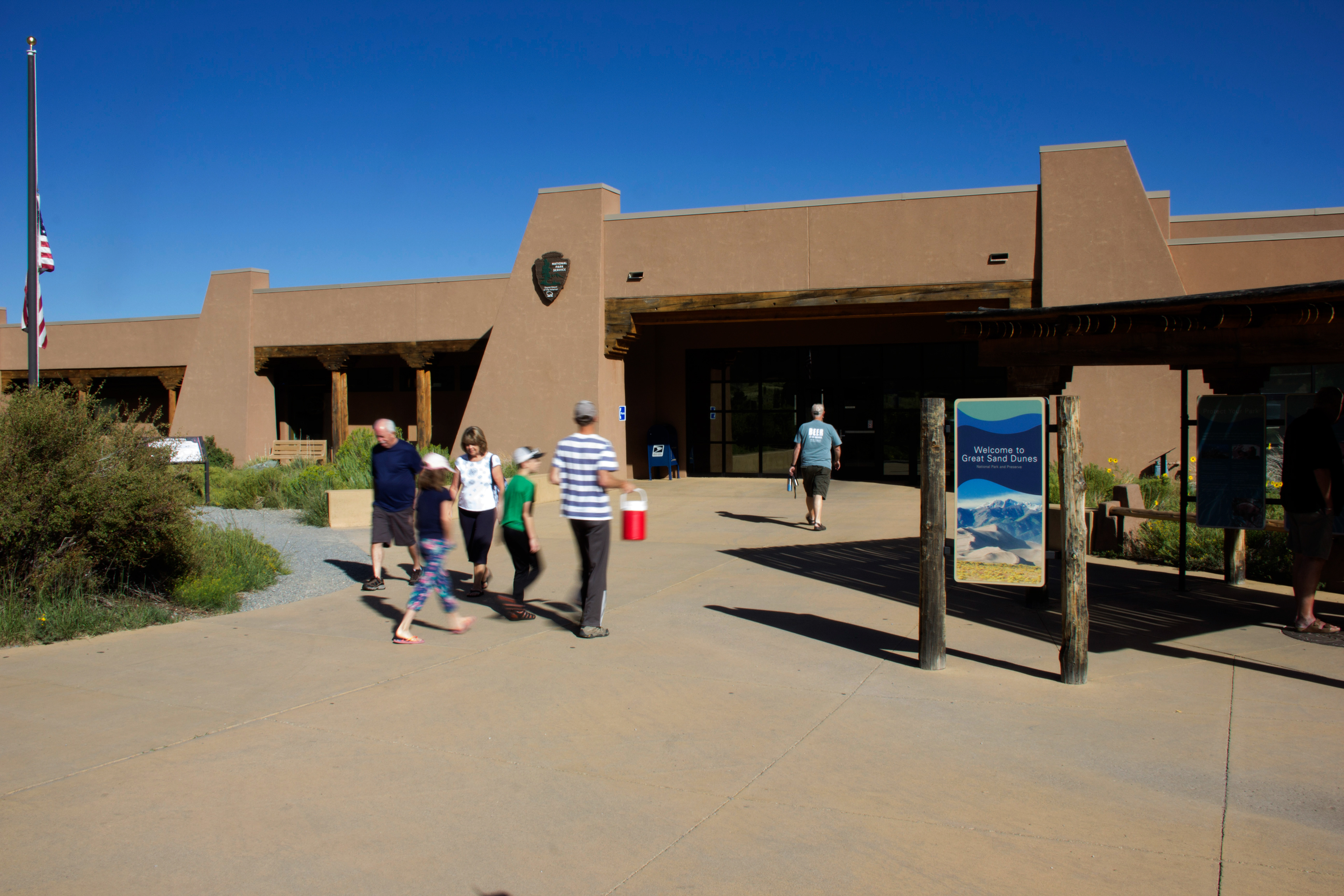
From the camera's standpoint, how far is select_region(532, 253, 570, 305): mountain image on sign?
20062 millimetres

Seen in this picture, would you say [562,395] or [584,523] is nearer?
[584,523]

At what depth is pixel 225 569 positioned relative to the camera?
30.3ft

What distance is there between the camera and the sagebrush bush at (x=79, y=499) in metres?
7.41

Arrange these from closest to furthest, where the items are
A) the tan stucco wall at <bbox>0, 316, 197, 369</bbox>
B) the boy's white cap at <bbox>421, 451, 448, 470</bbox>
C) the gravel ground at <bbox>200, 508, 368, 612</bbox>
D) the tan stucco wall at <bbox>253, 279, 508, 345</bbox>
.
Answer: the boy's white cap at <bbox>421, 451, 448, 470</bbox>
the gravel ground at <bbox>200, 508, 368, 612</bbox>
the tan stucco wall at <bbox>253, 279, 508, 345</bbox>
the tan stucco wall at <bbox>0, 316, 197, 369</bbox>

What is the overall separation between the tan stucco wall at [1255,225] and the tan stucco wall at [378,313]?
14605 mm

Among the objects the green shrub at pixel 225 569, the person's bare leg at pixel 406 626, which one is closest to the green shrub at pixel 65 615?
the green shrub at pixel 225 569

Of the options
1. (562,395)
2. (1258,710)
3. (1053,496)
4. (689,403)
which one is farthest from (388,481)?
(689,403)

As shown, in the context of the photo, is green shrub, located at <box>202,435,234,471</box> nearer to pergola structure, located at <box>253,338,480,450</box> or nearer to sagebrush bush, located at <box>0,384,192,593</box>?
pergola structure, located at <box>253,338,480,450</box>

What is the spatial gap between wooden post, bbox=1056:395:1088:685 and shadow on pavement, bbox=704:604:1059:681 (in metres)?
0.23

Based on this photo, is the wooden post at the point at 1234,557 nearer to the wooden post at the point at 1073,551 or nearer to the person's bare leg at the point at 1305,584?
the person's bare leg at the point at 1305,584

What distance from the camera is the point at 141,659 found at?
669 centimetres

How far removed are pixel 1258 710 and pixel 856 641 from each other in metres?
2.60

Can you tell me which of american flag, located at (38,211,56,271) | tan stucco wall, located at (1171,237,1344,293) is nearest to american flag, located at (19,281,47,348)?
american flag, located at (38,211,56,271)

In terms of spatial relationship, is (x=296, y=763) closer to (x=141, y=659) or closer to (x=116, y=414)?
(x=141, y=659)
